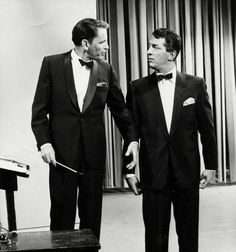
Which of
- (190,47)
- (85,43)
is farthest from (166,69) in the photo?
(190,47)

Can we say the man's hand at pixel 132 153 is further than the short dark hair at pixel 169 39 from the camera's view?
No

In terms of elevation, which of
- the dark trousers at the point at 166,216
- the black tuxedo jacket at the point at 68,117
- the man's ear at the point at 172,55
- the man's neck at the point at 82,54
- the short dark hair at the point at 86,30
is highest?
the short dark hair at the point at 86,30

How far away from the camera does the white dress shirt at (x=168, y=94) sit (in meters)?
2.83

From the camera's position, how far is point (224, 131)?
729cm

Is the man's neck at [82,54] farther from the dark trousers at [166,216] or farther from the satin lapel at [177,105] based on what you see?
the dark trousers at [166,216]

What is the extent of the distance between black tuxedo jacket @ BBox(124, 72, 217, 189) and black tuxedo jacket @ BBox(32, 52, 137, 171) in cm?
10

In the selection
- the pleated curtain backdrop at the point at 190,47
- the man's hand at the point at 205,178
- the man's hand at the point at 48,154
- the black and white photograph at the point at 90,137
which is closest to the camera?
the man's hand at the point at 48,154

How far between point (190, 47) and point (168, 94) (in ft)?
14.4

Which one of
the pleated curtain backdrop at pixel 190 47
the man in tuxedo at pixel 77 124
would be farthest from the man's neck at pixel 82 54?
the pleated curtain backdrop at pixel 190 47

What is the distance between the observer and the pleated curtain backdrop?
670cm

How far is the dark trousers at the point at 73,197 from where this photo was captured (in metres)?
2.77

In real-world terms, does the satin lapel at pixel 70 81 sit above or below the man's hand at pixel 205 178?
above

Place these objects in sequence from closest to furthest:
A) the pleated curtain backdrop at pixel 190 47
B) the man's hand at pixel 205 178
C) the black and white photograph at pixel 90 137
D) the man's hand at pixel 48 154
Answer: the man's hand at pixel 48 154
the black and white photograph at pixel 90 137
the man's hand at pixel 205 178
the pleated curtain backdrop at pixel 190 47

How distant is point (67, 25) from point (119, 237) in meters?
1.91
